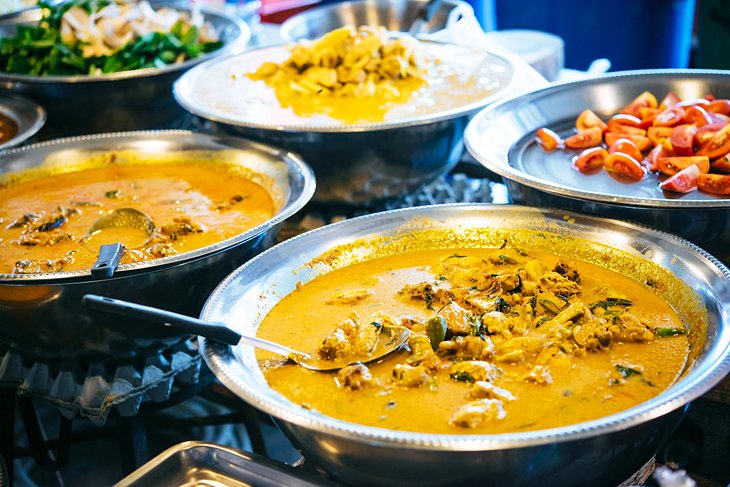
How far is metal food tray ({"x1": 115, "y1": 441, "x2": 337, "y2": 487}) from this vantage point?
54.7 inches

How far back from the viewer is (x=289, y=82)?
2.93 meters

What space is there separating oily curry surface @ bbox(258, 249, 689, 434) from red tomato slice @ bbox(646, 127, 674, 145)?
62 centimetres

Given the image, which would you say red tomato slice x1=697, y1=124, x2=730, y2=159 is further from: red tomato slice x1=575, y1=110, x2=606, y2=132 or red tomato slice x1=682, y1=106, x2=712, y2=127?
red tomato slice x1=575, y1=110, x2=606, y2=132

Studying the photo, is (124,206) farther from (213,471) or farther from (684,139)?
(684,139)

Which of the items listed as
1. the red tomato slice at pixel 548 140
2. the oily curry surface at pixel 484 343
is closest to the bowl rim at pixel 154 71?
the red tomato slice at pixel 548 140

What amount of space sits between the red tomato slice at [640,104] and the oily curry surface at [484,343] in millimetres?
807

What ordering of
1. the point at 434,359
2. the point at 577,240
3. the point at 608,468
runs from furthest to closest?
the point at 577,240, the point at 434,359, the point at 608,468

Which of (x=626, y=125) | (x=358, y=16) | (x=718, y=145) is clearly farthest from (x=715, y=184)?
(x=358, y=16)

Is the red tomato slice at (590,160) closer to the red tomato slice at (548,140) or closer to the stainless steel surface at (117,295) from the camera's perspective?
the red tomato slice at (548,140)

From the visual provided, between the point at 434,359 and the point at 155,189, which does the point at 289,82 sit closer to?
the point at 155,189

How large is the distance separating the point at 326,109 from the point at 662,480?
1.68 m

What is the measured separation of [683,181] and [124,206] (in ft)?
5.28

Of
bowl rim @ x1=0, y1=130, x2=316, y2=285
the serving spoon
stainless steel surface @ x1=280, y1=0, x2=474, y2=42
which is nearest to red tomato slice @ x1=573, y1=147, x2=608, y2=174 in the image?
bowl rim @ x1=0, y1=130, x2=316, y2=285

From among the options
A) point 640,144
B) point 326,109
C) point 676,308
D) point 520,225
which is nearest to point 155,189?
point 326,109
